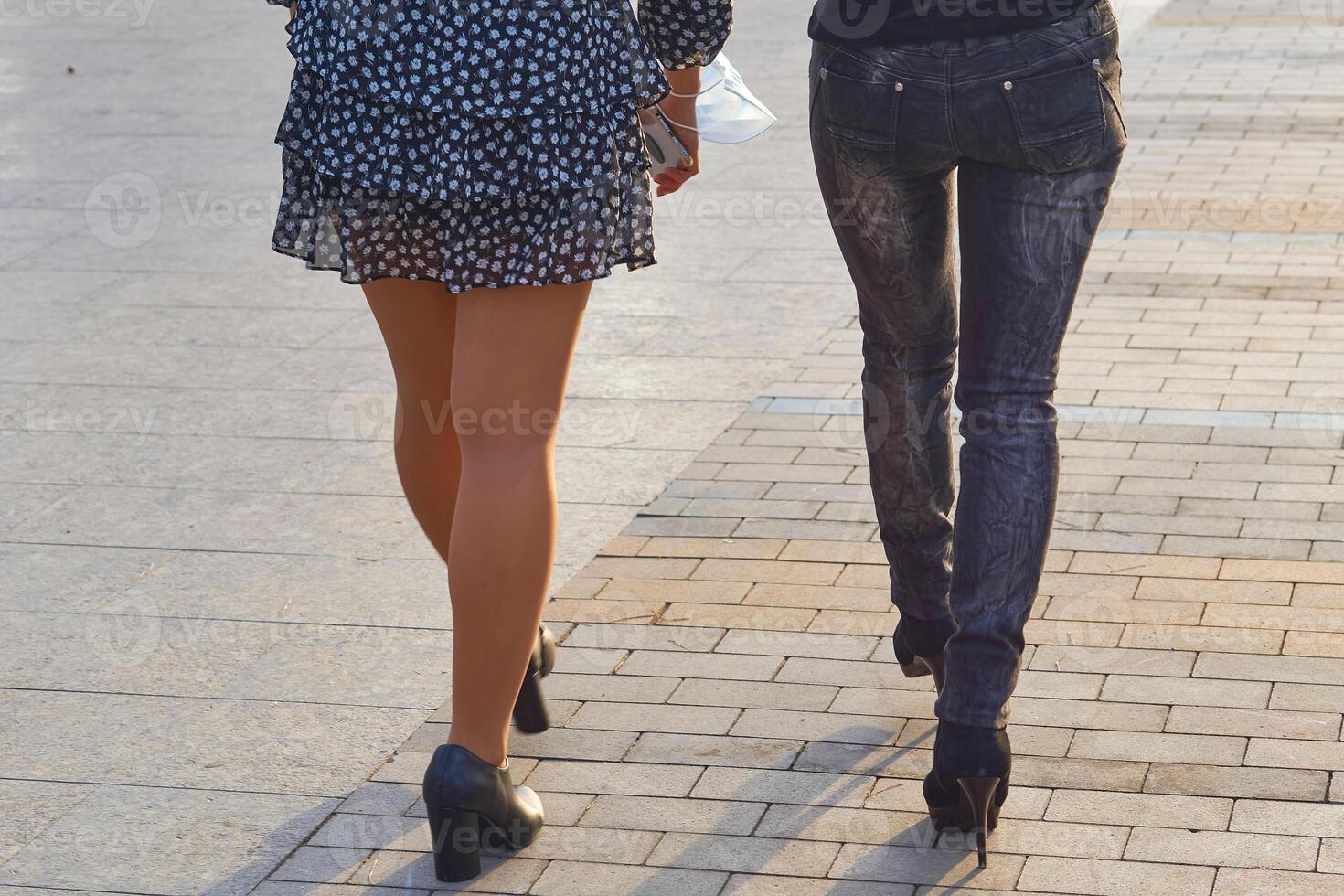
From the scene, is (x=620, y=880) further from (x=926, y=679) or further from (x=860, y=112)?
(x=860, y=112)

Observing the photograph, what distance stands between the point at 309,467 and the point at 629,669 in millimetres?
1634

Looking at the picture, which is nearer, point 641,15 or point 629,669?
point 641,15

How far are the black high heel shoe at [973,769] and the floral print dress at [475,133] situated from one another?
890mm

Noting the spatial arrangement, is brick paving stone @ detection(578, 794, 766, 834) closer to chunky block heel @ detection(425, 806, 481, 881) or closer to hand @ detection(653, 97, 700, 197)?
chunky block heel @ detection(425, 806, 481, 881)

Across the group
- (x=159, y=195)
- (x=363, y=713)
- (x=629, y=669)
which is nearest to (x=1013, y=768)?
(x=629, y=669)

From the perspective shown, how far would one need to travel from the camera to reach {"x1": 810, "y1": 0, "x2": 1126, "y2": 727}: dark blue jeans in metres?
2.54

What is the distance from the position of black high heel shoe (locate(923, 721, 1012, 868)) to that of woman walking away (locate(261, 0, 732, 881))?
0.65m

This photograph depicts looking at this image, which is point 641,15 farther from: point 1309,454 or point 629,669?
point 1309,454

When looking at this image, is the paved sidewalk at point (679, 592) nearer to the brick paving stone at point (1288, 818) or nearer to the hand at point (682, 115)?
the brick paving stone at point (1288, 818)

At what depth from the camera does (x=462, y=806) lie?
2.69 meters

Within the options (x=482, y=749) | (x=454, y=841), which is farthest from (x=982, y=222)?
(x=454, y=841)

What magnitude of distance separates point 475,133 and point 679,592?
1.53 m

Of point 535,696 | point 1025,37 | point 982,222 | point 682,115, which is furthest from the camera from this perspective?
point 535,696

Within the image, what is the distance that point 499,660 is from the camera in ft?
8.95
